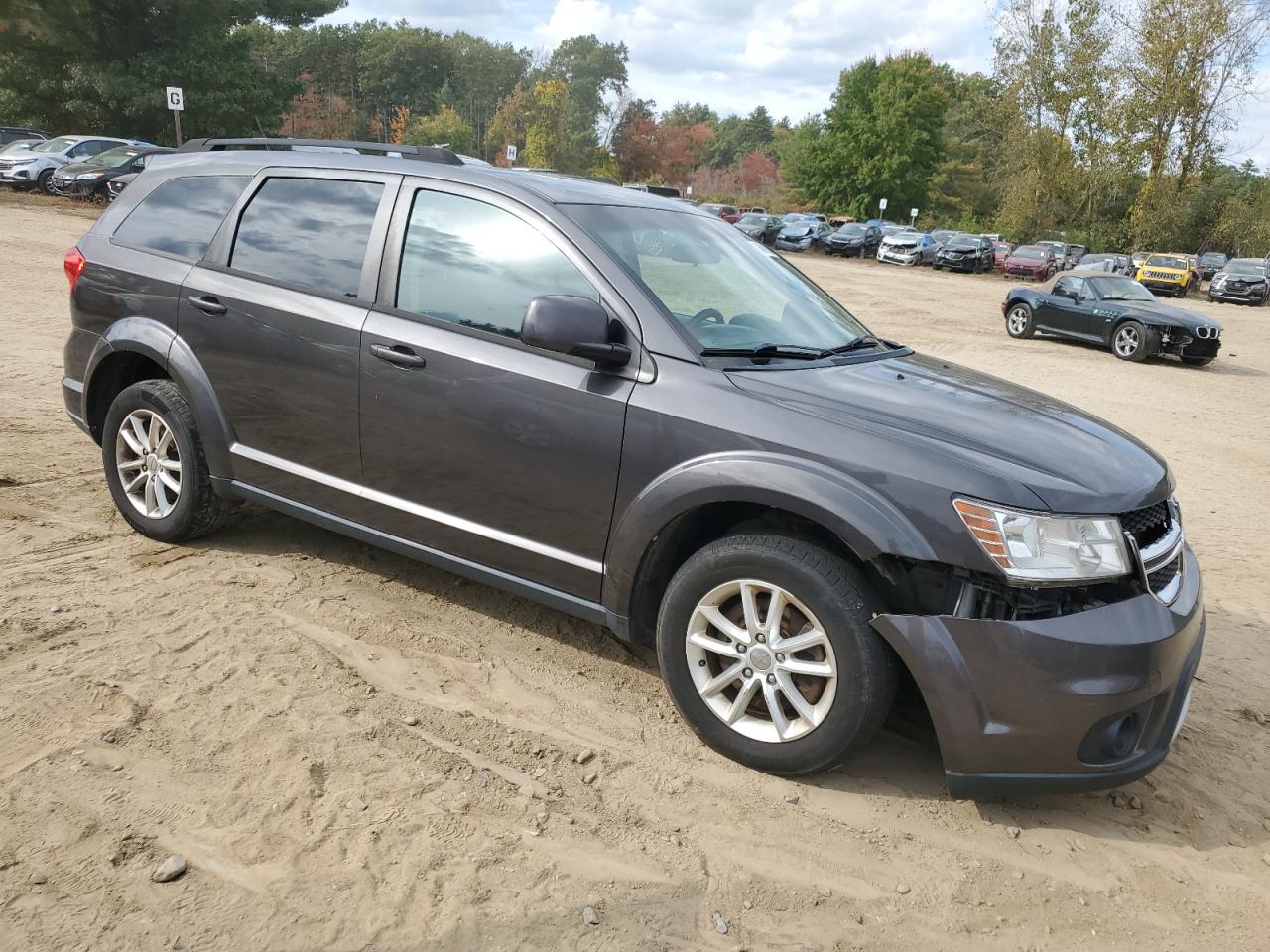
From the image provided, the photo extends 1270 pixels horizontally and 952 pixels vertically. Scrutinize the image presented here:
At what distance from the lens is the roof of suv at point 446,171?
12.6ft

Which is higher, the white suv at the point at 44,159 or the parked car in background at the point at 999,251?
the white suv at the point at 44,159

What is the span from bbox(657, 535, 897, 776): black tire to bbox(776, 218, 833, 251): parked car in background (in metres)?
39.1

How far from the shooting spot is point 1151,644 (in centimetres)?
286

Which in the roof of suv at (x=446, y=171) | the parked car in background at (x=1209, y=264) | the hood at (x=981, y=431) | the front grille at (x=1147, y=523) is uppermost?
the roof of suv at (x=446, y=171)

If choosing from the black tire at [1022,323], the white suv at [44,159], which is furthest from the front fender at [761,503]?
the white suv at [44,159]

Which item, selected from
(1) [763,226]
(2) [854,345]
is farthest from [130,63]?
(2) [854,345]

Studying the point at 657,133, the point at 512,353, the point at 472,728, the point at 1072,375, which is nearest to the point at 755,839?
the point at 472,728

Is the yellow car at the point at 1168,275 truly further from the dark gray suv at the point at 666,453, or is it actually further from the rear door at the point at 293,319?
the rear door at the point at 293,319

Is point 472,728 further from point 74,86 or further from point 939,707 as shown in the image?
point 74,86

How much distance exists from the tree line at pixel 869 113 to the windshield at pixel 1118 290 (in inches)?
1262

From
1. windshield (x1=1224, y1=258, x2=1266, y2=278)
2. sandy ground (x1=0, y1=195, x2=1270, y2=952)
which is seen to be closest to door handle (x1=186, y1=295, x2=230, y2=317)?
sandy ground (x1=0, y1=195, x2=1270, y2=952)

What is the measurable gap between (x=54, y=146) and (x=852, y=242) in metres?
28.0

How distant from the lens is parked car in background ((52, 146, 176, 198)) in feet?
83.1

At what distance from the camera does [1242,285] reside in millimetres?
31125
